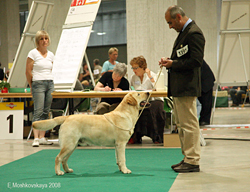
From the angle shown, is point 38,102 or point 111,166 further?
point 38,102

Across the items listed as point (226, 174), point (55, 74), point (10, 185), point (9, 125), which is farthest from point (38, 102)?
point (226, 174)

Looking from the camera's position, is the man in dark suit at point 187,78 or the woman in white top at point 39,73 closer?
the man in dark suit at point 187,78

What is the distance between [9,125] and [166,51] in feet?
15.8

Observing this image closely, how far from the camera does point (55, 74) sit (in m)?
6.07

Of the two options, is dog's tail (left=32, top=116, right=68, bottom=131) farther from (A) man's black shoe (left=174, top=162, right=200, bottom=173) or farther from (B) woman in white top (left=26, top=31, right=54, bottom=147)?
(B) woman in white top (left=26, top=31, right=54, bottom=147)

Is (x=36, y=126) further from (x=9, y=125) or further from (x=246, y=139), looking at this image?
(x=246, y=139)

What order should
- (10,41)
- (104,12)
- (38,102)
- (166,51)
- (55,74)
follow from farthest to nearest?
(104,12) → (10,41) → (166,51) → (55,74) → (38,102)

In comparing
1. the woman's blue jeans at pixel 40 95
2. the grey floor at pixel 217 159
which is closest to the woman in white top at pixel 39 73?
the woman's blue jeans at pixel 40 95

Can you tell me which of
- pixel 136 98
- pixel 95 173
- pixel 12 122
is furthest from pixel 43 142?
pixel 136 98

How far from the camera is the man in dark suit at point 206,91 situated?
6.50m

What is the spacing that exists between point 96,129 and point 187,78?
1091 mm

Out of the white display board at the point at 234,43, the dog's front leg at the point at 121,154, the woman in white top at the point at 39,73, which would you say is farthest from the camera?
the white display board at the point at 234,43

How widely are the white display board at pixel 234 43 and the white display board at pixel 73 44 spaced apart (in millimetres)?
3200

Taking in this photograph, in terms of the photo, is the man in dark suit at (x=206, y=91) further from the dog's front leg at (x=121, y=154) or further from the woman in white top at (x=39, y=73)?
the dog's front leg at (x=121, y=154)
